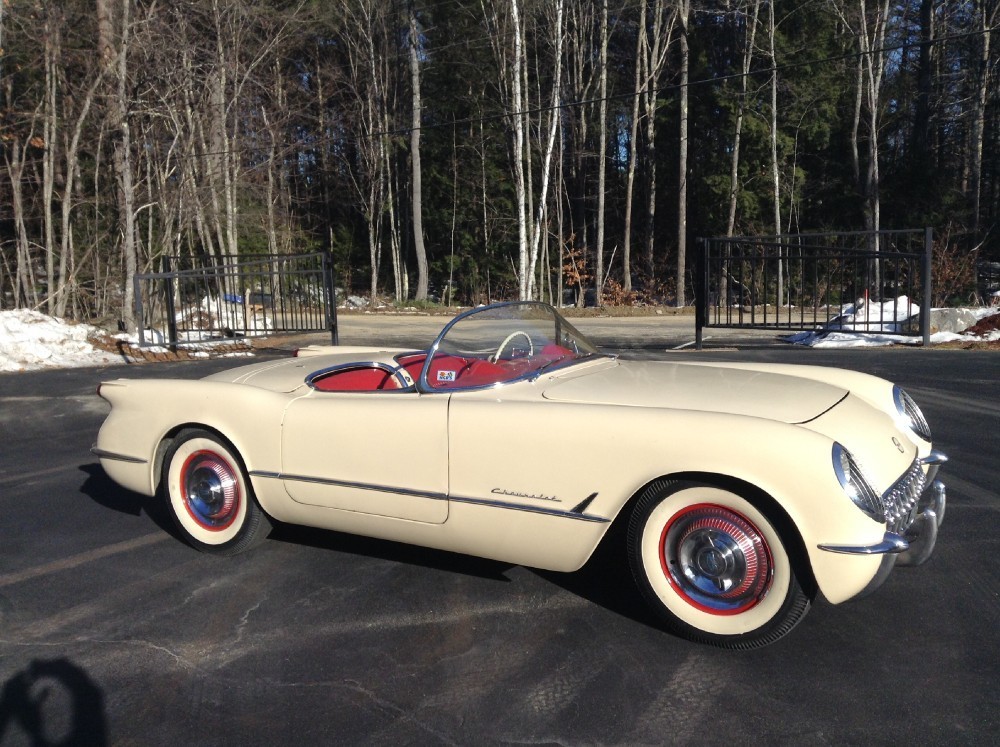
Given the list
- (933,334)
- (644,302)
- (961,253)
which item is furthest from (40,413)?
(961,253)

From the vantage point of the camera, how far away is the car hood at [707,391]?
3398 millimetres

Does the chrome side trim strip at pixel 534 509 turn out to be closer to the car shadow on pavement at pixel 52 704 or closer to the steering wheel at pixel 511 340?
the steering wheel at pixel 511 340

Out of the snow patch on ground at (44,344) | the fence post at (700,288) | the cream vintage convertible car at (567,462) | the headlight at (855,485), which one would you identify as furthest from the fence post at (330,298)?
the headlight at (855,485)

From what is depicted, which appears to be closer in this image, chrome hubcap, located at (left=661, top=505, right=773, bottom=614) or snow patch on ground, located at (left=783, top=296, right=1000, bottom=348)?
chrome hubcap, located at (left=661, top=505, right=773, bottom=614)

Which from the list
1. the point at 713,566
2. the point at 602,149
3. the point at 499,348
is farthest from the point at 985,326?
the point at 602,149

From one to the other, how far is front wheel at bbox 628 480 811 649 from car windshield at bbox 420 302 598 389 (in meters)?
1.04

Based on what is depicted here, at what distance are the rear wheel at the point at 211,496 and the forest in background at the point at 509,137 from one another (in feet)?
48.5

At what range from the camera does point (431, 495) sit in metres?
3.68

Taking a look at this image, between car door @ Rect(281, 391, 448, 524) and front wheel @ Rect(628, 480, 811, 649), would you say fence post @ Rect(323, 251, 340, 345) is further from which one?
front wheel @ Rect(628, 480, 811, 649)

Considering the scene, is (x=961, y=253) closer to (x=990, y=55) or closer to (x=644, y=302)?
(x=990, y=55)

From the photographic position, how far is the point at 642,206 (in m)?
35.4

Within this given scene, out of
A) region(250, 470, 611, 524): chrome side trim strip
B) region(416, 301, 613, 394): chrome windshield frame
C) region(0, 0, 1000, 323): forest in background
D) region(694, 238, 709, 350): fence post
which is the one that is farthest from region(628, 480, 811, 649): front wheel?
region(0, 0, 1000, 323): forest in background

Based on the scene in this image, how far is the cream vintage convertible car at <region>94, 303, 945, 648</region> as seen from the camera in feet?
9.94

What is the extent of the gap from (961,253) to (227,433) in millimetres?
28955
